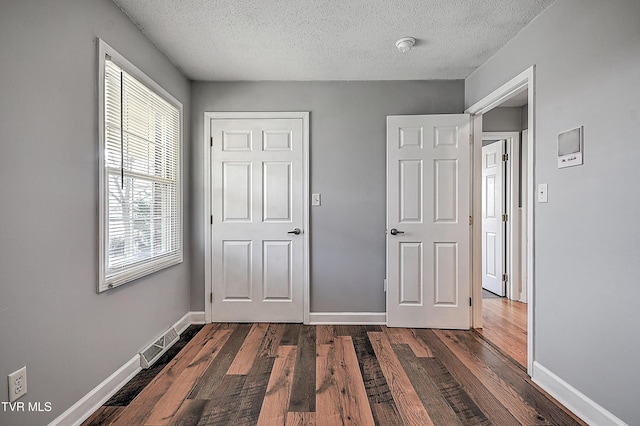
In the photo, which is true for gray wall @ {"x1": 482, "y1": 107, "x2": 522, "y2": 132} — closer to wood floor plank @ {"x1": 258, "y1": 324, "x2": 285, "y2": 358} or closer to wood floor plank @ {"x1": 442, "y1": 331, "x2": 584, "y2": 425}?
wood floor plank @ {"x1": 442, "y1": 331, "x2": 584, "y2": 425}

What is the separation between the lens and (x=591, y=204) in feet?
5.51

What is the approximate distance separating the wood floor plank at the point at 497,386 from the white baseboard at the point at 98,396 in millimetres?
2319

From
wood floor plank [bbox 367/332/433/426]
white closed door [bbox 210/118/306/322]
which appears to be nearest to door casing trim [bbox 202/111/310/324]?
white closed door [bbox 210/118/306/322]

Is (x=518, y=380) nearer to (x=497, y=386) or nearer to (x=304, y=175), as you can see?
(x=497, y=386)

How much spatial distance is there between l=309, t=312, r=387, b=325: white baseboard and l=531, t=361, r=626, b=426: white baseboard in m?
1.33

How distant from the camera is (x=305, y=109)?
10.3 ft

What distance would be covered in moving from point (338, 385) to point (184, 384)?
0.99m

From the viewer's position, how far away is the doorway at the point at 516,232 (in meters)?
2.14

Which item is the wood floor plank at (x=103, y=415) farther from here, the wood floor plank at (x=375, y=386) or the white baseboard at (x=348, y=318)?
the white baseboard at (x=348, y=318)

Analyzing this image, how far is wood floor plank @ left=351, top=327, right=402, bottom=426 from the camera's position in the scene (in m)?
1.72

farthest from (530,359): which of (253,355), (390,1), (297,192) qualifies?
(390,1)

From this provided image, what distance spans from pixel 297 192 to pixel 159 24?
170cm

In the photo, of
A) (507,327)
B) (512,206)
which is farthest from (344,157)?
(512,206)

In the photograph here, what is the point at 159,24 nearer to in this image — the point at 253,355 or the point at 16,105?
the point at 16,105
